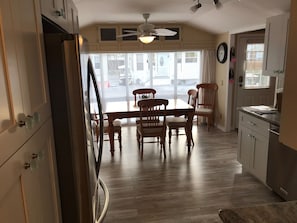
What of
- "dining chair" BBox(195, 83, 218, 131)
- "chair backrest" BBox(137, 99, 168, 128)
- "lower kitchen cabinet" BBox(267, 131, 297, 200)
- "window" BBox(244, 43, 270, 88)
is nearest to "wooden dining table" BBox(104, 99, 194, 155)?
"chair backrest" BBox(137, 99, 168, 128)

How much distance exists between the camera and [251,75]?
5496 mm

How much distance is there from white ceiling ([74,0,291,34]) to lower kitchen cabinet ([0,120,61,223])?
274 centimetres

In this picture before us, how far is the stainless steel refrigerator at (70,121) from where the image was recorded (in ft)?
3.57

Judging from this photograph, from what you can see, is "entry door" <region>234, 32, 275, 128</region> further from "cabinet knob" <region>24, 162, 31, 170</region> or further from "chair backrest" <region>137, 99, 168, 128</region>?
"cabinet knob" <region>24, 162, 31, 170</region>

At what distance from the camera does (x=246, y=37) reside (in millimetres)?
5262

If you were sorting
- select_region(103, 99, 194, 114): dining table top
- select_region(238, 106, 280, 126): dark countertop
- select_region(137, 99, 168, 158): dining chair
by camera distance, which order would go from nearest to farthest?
select_region(238, 106, 280, 126): dark countertop, select_region(137, 99, 168, 158): dining chair, select_region(103, 99, 194, 114): dining table top

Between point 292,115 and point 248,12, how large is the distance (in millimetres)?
3485

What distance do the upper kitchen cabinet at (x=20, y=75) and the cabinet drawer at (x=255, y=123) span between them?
266 centimetres

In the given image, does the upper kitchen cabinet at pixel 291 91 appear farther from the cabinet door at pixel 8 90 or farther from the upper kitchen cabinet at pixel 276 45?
the upper kitchen cabinet at pixel 276 45

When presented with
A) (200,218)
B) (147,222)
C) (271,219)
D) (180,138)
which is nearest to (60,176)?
(271,219)

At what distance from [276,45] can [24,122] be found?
3.27 meters

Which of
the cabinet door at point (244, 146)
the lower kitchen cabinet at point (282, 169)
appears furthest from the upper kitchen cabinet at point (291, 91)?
the cabinet door at point (244, 146)

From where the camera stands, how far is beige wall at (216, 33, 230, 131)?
539 cm

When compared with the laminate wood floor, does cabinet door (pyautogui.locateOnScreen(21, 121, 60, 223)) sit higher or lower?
higher
